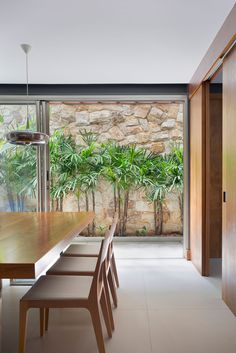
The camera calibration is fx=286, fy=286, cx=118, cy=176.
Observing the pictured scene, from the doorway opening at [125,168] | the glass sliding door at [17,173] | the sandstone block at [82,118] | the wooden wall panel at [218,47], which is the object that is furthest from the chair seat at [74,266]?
the sandstone block at [82,118]

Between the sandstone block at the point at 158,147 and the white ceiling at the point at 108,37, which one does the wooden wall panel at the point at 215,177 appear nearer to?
the white ceiling at the point at 108,37

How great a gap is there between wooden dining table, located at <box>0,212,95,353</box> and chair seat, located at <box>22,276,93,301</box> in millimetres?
262

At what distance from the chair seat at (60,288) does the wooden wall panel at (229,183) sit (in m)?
1.22

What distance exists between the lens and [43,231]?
2137 millimetres

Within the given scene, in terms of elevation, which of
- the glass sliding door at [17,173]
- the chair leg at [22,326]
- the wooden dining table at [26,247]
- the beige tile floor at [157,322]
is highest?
the glass sliding door at [17,173]

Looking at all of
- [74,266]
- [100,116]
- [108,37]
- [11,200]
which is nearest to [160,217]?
[100,116]

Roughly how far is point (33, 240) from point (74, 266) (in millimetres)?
621

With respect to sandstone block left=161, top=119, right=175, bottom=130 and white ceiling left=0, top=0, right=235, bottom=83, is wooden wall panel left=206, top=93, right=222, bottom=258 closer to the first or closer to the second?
white ceiling left=0, top=0, right=235, bottom=83

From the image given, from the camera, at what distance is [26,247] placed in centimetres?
162

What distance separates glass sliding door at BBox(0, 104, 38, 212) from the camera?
13.2 feet

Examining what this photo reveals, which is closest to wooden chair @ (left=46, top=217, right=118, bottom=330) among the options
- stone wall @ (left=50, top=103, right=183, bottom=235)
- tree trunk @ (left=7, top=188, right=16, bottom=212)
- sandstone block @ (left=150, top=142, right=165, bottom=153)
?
tree trunk @ (left=7, top=188, right=16, bottom=212)

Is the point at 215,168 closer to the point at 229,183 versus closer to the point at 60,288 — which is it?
the point at 229,183

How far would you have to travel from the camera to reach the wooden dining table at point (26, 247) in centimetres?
133

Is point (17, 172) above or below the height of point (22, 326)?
above
